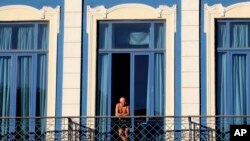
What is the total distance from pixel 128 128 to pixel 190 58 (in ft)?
8.05

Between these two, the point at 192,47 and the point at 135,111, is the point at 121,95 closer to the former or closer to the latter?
the point at 135,111

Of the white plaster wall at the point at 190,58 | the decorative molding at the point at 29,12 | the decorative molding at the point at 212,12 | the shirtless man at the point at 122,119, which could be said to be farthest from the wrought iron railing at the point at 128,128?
the decorative molding at the point at 29,12

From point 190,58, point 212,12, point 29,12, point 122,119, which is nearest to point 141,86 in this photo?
point 122,119

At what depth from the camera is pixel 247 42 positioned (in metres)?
21.1

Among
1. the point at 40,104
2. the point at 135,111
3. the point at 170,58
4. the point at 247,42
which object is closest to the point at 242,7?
the point at 247,42

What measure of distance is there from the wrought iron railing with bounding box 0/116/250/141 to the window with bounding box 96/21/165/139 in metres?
0.50

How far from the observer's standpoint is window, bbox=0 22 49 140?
21.4 m

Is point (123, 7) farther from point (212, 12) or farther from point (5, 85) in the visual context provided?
point (5, 85)

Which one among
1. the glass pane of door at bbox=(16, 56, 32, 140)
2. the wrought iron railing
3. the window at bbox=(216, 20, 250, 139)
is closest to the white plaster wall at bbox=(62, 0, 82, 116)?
the wrought iron railing

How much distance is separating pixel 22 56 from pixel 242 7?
5.99 metres

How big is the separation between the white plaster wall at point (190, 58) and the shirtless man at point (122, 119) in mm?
1473

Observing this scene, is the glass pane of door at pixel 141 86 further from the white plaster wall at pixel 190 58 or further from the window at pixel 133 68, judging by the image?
the white plaster wall at pixel 190 58

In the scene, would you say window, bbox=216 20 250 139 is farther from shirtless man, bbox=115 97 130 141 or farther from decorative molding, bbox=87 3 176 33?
shirtless man, bbox=115 97 130 141

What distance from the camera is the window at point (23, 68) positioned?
21391 mm
